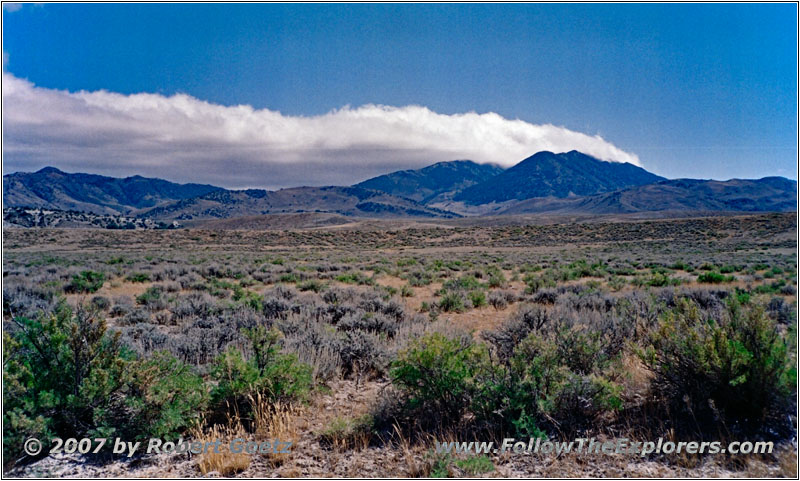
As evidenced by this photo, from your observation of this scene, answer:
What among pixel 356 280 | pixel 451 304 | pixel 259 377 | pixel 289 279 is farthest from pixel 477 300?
pixel 289 279

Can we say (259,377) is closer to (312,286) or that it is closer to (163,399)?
(163,399)

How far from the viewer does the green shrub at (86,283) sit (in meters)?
13.5

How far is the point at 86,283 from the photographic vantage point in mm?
13758

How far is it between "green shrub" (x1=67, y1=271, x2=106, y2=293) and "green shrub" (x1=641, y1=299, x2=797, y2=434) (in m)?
15.5

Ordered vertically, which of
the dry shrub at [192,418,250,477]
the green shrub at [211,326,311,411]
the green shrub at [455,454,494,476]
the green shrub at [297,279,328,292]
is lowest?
the green shrub at [297,279,328,292]

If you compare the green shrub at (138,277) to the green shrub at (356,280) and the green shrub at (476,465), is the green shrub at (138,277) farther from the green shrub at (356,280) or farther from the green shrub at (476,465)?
the green shrub at (476,465)

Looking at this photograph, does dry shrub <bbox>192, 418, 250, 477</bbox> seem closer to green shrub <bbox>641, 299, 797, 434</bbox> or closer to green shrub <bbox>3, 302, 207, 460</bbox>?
green shrub <bbox>3, 302, 207, 460</bbox>

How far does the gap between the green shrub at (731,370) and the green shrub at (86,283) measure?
1552 cm

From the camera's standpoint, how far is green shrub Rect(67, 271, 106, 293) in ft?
44.4

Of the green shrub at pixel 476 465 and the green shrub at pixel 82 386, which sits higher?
the green shrub at pixel 82 386

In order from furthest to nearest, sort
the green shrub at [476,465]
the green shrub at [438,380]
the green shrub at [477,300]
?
the green shrub at [477,300], the green shrub at [438,380], the green shrub at [476,465]

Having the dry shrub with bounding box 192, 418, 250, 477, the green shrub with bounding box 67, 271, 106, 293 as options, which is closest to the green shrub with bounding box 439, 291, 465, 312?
the dry shrub with bounding box 192, 418, 250, 477

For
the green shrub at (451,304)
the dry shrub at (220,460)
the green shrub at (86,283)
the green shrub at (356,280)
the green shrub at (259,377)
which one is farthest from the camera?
the green shrub at (356,280)

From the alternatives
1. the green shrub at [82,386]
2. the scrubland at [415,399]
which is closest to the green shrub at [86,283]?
the scrubland at [415,399]
